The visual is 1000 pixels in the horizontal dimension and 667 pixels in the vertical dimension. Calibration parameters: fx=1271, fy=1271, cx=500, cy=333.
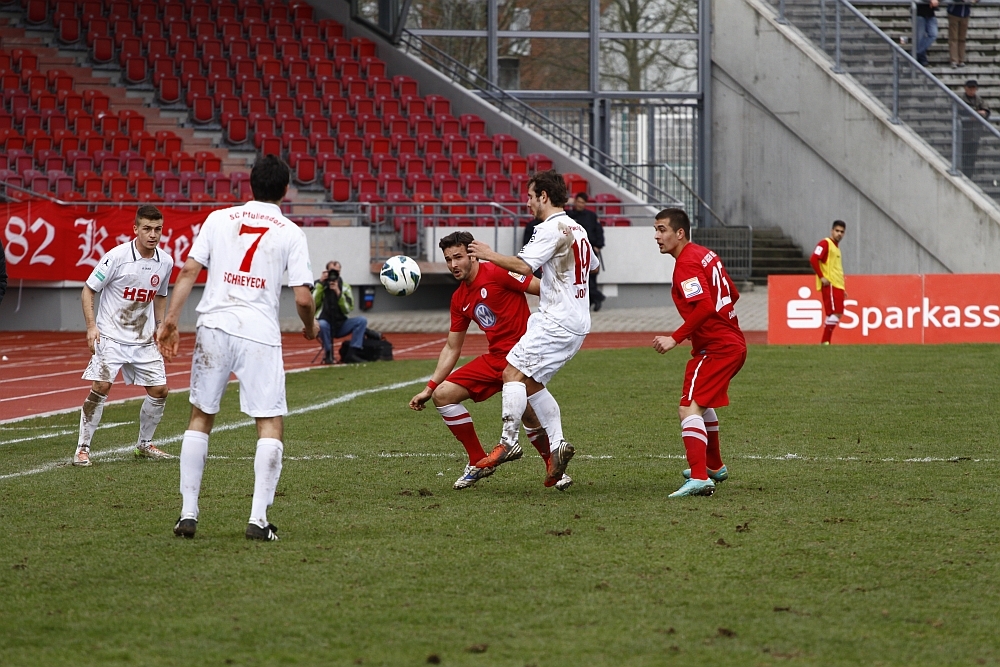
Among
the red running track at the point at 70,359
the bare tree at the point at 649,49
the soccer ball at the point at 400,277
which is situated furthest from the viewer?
the bare tree at the point at 649,49

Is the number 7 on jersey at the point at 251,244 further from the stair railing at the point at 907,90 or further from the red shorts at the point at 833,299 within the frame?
the stair railing at the point at 907,90

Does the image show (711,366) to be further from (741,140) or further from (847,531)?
(741,140)

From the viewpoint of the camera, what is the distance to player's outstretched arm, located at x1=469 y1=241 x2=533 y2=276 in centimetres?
691

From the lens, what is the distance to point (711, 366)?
749 centimetres

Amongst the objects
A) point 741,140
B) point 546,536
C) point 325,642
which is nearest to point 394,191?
point 741,140

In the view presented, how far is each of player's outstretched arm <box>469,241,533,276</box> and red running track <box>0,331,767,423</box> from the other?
6.98 metres

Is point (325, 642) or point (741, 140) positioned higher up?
point (741, 140)

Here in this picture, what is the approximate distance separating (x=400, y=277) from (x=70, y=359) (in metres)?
11.5

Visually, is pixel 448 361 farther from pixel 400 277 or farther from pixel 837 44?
pixel 837 44

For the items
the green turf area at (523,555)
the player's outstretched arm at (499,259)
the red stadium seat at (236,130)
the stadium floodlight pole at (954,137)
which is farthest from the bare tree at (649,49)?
the player's outstretched arm at (499,259)

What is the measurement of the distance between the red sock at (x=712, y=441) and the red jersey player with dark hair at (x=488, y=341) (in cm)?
100

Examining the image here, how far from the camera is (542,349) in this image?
7543mm

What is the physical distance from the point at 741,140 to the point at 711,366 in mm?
24330

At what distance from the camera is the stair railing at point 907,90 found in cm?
2345
